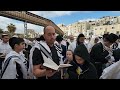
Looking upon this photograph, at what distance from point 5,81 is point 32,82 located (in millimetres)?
182

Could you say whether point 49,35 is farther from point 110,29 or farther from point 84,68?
point 110,29

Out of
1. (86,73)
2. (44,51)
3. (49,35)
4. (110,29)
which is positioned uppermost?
(110,29)

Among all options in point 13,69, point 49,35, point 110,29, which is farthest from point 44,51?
point 110,29

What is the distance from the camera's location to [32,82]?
1.71 metres

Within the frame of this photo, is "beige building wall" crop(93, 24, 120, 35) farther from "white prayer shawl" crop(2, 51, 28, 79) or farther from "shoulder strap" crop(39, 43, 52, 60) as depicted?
"white prayer shawl" crop(2, 51, 28, 79)

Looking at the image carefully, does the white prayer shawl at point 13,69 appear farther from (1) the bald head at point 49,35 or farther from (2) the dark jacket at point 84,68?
(2) the dark jacket at point 84,68

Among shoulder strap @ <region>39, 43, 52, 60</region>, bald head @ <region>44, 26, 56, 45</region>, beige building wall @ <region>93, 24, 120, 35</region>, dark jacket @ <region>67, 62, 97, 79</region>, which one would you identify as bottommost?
dark jacket @ <region>67, 62, 97, 79</region>

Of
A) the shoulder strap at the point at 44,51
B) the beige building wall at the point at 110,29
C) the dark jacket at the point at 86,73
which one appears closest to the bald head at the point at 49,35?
the shoulder strap at the point at 44,51

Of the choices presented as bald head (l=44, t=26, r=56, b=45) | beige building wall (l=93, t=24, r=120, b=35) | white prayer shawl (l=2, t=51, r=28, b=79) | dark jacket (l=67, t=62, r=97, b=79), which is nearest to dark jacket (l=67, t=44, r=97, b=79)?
dark jacket (l=67, t=62, r=97, b=79)
